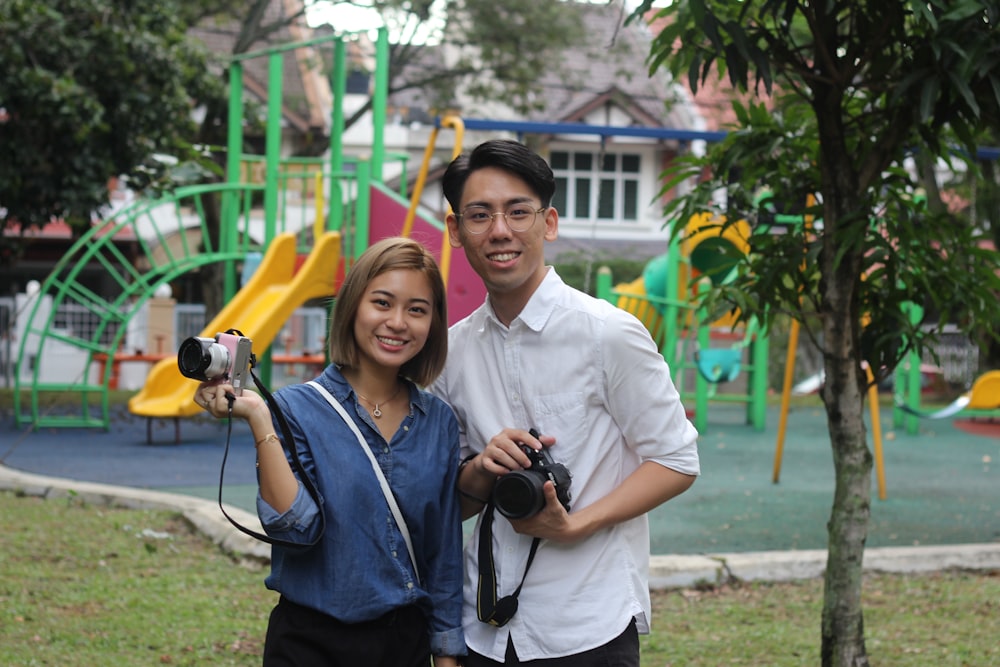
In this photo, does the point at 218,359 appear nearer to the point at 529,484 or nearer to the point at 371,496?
the point at 371,496

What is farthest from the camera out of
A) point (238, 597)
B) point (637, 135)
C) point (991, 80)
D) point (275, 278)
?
point (275, 278)

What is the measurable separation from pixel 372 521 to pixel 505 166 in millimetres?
666

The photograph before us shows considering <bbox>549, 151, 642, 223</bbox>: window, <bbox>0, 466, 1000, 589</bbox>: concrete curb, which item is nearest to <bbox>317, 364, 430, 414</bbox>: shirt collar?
<bbox>0, 466, 1000, 589</bbox>: concrete curb

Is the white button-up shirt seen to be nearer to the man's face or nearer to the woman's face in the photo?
the man's face

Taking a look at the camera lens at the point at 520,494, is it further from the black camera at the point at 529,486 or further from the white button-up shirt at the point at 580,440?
the white button-up shirt at the point at 580,440

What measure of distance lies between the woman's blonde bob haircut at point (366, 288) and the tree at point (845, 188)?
1.33 meters

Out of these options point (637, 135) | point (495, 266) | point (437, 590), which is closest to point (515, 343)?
point (495, 266)

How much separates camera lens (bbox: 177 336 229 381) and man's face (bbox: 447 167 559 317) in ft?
1.64

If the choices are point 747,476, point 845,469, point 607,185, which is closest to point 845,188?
point 845,469

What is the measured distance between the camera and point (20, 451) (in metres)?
10.9

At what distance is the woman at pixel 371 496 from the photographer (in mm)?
2205

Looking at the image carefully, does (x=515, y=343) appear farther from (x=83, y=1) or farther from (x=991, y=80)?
(x=83, y=1)

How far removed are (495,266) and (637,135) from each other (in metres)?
8.64

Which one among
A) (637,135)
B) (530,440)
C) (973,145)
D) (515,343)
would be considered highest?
(637,135)
